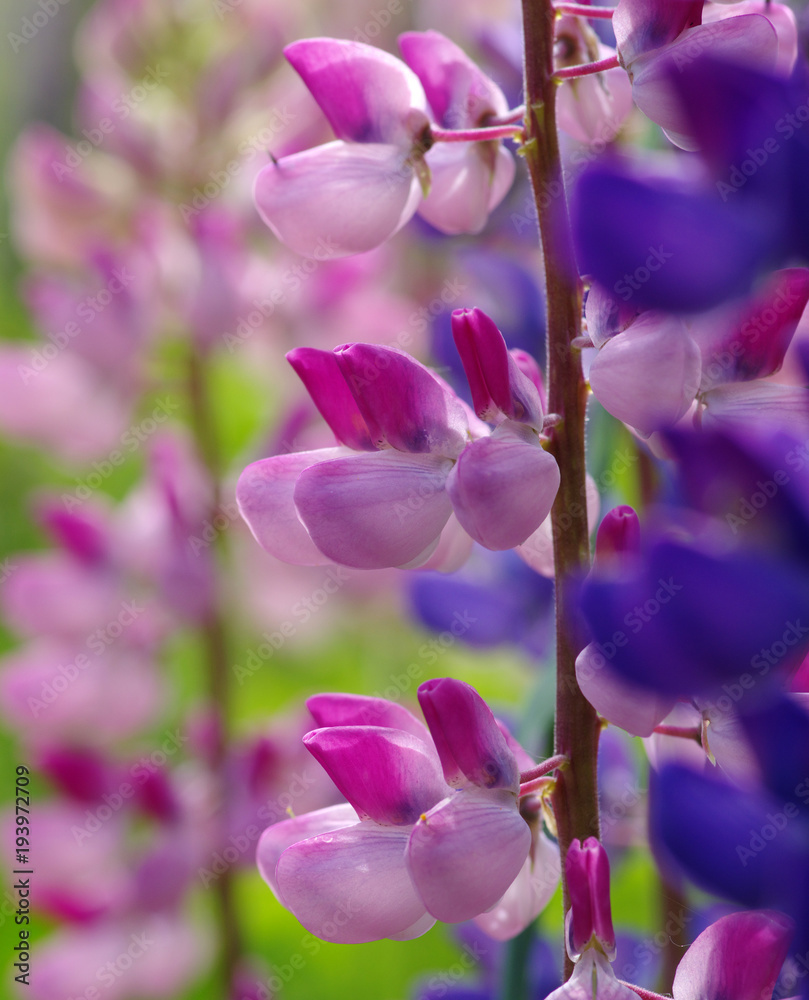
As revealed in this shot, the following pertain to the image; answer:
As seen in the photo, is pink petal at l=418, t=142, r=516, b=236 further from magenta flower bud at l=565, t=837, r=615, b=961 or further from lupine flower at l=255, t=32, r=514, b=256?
magenta flower bud at l=565, t=837, r=615, b=961

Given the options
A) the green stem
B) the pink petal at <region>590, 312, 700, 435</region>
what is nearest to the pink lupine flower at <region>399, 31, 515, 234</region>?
the pink petal at <region>590, 312, 700, 435</region>

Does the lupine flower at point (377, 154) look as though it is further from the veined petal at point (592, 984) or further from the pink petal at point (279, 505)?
the veined petal at point (592, 984)

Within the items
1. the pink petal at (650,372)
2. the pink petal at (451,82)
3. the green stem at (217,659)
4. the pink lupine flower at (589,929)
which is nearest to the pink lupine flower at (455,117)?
the pink petal at (451,82)

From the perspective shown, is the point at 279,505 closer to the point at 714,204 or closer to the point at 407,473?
the point at 407,473

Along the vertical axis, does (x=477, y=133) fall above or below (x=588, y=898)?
above

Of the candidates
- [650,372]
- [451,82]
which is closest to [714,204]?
[650,372]
